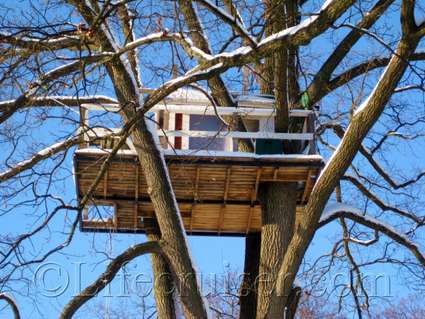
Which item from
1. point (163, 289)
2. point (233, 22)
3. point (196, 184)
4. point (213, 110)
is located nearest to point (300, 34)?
point (233, 22)

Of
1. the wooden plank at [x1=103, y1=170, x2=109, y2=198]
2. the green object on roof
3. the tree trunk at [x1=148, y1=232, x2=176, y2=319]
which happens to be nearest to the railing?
the green object on roof

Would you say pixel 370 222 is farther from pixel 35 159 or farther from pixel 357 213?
pixel 35 159

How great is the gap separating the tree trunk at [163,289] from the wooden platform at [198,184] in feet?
1.90

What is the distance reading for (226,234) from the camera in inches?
365

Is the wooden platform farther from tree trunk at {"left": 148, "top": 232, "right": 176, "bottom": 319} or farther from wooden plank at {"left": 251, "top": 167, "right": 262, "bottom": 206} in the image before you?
tree trunk at {"left": 148, "top": 232, "right": 176, "bottom": 319}

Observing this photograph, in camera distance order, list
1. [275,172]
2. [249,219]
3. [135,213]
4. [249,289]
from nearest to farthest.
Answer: [275,172] → [249,289] → [135,213] → [249,219]

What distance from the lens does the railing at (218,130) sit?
25.2ft

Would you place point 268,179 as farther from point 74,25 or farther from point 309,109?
point 74,25

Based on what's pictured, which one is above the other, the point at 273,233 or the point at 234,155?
the point at 234,155

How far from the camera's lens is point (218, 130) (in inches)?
315

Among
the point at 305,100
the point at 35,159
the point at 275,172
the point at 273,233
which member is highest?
the point at 305,100

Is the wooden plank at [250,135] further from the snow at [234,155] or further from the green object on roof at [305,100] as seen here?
the green object on roof at [305,100]

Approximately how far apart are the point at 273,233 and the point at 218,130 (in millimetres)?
1267

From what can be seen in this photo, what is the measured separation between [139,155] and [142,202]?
1.02 meters
